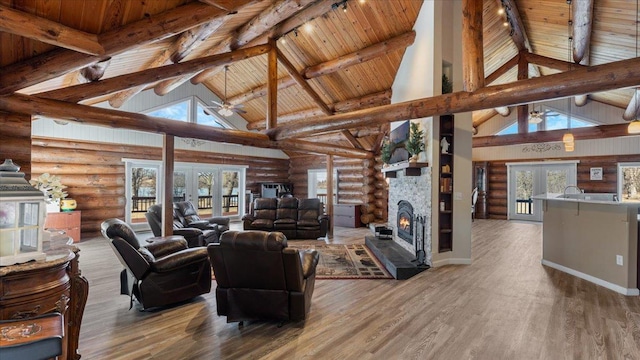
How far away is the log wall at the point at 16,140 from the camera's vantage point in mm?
3383

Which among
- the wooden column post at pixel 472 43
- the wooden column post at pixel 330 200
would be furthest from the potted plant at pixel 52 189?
the wooden column post at pixel 472 43

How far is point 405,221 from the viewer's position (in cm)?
596

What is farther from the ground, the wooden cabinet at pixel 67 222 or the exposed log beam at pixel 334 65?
the exposed log beam at pixel 334 65

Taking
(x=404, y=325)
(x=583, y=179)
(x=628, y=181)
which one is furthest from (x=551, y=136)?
(x=404, y=325)

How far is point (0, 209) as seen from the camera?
70.7 inches

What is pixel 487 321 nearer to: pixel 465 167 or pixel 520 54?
pixel 465 167

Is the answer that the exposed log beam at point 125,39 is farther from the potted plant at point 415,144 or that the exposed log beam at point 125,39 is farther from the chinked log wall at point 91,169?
the chinked log wall at point 91,169

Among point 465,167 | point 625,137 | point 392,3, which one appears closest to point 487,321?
point 465,167

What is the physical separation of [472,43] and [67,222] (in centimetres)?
926

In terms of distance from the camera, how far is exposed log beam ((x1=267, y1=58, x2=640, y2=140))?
3107mm

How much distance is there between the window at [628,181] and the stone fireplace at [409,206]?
320 inches

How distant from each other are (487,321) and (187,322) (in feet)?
10.6

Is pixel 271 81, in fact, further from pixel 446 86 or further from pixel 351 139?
pixel 446 86

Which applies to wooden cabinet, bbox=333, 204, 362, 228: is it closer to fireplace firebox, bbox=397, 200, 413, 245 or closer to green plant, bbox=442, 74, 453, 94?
fireplace firebox, bbox=397, 200, 413, 245
